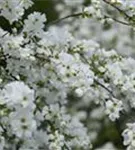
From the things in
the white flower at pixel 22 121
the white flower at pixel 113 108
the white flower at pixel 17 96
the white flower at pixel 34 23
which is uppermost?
the white flower at pixel 34 23

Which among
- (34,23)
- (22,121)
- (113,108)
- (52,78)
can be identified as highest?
(34,23)

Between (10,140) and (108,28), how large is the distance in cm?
468

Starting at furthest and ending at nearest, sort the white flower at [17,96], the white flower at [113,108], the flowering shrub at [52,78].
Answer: the white flower at [113,108] < the flowering shrub at [52,78] < the white flower at [17,96]

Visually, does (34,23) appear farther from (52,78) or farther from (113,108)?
(113,108)

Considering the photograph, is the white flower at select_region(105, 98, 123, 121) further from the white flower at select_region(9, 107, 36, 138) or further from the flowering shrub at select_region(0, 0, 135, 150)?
the white flower at select_region(9, 107, 36, 138)

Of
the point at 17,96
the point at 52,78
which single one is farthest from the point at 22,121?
the point at 52,78

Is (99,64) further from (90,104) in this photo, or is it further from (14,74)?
(90,104)

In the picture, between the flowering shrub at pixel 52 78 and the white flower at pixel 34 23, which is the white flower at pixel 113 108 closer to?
the flowering shrub at pixel 52 78

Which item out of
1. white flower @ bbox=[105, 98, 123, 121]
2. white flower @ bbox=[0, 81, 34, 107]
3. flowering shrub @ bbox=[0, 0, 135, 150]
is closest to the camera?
white flower @ bbox=[0, 81, 34, 107]

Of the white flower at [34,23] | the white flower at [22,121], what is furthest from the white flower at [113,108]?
the white flower at [22,121]

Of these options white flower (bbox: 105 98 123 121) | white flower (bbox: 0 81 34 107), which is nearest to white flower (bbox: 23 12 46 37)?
white flower (bbox: 105 98 123 121)

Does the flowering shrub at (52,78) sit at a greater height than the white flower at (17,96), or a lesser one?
greater

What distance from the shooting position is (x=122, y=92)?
2.75 metres

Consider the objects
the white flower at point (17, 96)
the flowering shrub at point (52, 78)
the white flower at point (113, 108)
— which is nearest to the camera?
the white flower at point (17, 96)
